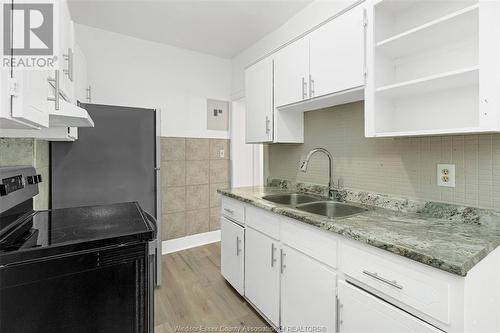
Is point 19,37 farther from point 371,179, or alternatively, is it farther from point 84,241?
point 371,179

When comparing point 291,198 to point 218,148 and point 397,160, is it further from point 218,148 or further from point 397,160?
point 218,148

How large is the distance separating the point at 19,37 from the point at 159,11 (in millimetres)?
2010

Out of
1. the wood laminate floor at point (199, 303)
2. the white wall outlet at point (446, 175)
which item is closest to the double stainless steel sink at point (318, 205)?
the white wall outlet at point (446, 175)

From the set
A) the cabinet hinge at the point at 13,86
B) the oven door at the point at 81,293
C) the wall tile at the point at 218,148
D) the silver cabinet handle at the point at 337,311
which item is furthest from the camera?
the wall tile at the point at 218,148

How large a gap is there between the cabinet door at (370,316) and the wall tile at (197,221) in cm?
238

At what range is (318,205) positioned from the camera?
192 centimetres

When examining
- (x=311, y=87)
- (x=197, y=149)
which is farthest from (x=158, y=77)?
(x=311, y=87)

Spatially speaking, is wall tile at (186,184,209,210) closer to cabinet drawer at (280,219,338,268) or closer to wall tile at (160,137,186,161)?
→ wall tile at (160,137,186,161)

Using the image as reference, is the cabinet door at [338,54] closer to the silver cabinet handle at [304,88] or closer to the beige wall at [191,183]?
the silver cabinet handle at [304,88]

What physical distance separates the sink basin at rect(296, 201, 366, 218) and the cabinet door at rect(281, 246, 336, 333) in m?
0.44

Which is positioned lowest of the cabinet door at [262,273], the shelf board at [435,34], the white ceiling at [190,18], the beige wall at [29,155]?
the cabinet door at [262,273]

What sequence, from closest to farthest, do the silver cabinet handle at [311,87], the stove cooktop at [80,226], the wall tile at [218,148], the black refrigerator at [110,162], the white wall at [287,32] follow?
the stove cooktop at [80,226] → the silver cabinet handle at [311,87] → the black refrigerator at [110,162] → the white wall at [287,32] → the wall tile at [218,148]

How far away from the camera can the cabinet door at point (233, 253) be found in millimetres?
2020

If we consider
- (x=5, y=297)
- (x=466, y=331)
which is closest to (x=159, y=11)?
(x=5, y=297)
